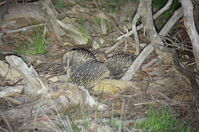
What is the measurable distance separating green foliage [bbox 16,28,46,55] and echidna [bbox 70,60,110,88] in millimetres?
948

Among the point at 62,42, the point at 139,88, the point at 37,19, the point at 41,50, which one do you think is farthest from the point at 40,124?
the point at 37,19

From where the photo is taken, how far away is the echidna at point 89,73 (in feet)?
9.27

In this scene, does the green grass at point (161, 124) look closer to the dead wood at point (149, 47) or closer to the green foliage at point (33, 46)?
the dead wood at point (149, 47)

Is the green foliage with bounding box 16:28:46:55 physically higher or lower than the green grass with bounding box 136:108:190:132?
higher

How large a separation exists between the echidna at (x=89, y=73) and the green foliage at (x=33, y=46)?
95 cm

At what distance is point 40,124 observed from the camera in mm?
2158

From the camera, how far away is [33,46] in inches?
147

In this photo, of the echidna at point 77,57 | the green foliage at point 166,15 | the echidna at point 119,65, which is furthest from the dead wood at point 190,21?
the green foliage at point 166,15

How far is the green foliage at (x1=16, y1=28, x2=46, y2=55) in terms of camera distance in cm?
360

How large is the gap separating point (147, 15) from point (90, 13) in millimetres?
1794

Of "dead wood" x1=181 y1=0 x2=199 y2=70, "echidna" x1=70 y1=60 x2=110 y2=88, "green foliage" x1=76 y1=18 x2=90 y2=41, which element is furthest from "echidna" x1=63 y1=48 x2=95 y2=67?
"dead wood" x1=181 y1=0 x2=199 y2=70

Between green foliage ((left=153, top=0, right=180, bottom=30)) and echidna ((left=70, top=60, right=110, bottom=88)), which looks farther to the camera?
green foliage ((left=153, top=0, right=180, bottom=30))

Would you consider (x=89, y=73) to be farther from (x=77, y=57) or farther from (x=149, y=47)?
(x=149, y=47)

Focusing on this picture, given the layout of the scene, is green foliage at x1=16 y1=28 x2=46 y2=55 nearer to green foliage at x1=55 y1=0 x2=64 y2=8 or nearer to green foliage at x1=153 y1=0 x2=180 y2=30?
green foliage at x1=55 y1=0 x2=64 y2=8
